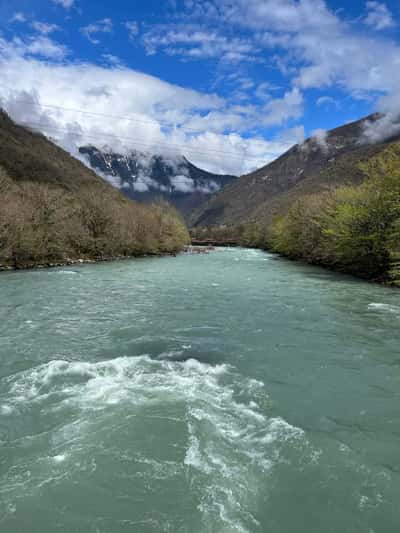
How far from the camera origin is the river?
514cm

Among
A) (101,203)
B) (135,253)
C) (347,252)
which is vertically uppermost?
(101,203)

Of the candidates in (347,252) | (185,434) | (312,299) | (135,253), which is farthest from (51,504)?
(135,253)

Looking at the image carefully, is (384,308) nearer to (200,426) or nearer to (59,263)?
(200,426)

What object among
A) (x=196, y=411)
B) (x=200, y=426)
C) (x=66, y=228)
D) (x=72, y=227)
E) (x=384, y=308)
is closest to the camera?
(x=200, y=426)

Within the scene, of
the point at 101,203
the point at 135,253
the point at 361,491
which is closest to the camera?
the point at 361,491

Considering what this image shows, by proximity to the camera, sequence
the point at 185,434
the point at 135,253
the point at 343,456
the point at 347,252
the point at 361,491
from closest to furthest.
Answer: the point at 361,491 → the point at 343,456 → the point at 185,434 → the point at 347,252 → the point at 135,253

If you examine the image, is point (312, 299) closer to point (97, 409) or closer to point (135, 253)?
point (97, 409)

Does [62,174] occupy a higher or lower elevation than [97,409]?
higher

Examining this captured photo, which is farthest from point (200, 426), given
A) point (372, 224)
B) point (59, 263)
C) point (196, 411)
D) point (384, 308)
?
point (59, 263)

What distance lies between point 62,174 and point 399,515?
481ft

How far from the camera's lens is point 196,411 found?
7.98m

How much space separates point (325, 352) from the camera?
39.9 feet

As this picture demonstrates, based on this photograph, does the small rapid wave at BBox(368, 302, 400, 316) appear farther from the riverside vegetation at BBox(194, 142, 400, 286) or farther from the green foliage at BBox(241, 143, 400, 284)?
the green foliage at BBox(241, 143, 400, 284)

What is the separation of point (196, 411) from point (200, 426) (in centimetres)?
62
